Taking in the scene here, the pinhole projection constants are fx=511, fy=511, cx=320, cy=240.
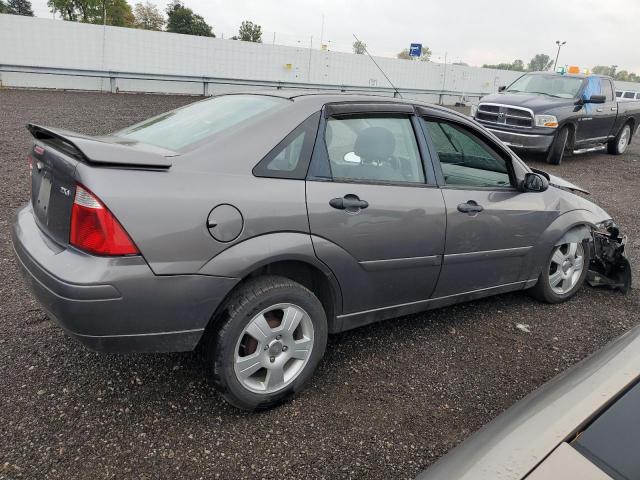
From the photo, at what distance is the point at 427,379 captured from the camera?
3.17 m

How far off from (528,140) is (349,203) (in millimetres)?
8908

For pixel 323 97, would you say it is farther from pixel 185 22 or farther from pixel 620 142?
pixel 185 22

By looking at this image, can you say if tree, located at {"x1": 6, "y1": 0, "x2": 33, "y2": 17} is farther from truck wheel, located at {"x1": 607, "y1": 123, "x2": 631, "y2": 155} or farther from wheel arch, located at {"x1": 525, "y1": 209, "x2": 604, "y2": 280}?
wheel arch, located at {"x1": 525, "y1": 209, "x2": 604, "y2": 280}

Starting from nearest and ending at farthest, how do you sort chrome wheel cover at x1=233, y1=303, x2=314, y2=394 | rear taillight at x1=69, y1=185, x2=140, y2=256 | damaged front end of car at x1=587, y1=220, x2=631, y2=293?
rear taillight at x1=69, y1=185, x2=140, y2=256
chrome wheel cover at x1=233, y1=303, x2=314, y2=394
damaged front end of car at x1=587, y1=220, x2=631, y2=293

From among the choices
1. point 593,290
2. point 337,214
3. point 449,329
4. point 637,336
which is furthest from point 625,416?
point 593,290

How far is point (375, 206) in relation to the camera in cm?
290

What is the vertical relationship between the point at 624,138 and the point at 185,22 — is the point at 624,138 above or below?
below

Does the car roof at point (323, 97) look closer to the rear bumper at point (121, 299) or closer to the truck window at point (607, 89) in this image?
the rear bumper at point (121, 299)

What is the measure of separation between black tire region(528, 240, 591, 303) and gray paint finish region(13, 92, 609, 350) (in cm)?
85

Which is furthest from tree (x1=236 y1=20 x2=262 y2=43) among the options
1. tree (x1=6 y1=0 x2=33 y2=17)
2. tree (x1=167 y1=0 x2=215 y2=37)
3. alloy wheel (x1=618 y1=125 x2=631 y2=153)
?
alloy wheel (x1=618 y1=125 x2=631 y2=153)

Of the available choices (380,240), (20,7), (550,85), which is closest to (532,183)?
(380,240)

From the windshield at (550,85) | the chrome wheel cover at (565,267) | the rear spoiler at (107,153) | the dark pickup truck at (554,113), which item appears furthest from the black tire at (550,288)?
the windshield at (550,85)

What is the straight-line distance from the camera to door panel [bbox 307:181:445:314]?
2740 millimetres

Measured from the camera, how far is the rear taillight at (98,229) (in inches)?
86.4
